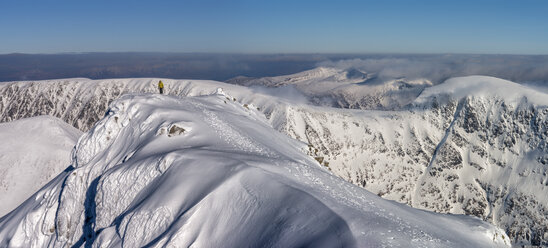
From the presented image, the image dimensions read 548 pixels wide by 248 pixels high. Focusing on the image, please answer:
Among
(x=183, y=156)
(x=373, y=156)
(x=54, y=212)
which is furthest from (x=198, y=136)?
(x=373, y=156)

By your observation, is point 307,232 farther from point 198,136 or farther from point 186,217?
point 198,136

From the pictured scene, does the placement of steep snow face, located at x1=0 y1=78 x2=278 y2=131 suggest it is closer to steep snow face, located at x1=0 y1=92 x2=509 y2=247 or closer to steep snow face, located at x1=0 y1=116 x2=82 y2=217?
steep snow face, located at x1=0 y1=116 x2=82 y2=217

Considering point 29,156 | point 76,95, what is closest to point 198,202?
point 29,156

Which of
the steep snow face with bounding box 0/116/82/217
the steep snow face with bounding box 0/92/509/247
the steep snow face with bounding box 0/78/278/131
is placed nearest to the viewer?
the steep snow face with bounding box 0/92/509/247

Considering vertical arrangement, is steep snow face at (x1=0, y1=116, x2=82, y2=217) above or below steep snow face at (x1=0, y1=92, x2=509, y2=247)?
below

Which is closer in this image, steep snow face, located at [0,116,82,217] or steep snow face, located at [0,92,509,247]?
steep snow face, located at [0,92,509,247]

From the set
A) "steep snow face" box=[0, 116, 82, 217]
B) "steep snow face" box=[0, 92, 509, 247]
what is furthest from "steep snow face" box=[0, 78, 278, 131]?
"steep snow face" box=[0, 92, 509, 247]
